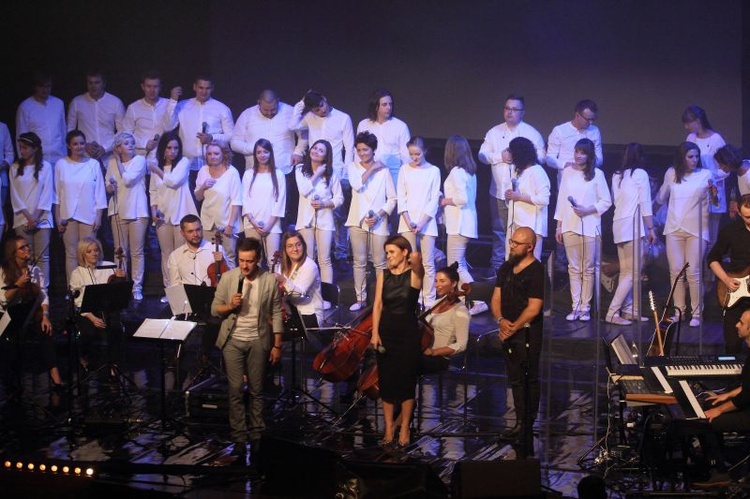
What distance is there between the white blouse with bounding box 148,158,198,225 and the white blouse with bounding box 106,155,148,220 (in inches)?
7.9

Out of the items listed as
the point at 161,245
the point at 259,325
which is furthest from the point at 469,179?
the point at 259,325

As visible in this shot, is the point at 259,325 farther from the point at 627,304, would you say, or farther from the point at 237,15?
the point at 237,15

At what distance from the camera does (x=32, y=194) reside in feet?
41.4

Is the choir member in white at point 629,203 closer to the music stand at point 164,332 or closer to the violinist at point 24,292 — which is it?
the music stand at point 164,332

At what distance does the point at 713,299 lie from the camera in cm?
1062

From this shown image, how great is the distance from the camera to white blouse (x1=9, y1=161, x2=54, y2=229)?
1255 centimetres

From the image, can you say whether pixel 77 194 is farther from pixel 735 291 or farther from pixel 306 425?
pixel 735 291

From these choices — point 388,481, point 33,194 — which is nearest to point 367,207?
point 33,194

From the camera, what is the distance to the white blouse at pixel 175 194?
1230 centimetres

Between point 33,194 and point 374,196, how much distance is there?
3.99 metres

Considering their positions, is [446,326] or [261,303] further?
[446,326]

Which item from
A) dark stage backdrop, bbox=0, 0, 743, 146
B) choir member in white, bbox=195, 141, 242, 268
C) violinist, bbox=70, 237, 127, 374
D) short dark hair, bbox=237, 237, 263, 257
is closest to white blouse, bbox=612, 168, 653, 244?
dark stage backdrop, bbox=0, 0, 743, 146

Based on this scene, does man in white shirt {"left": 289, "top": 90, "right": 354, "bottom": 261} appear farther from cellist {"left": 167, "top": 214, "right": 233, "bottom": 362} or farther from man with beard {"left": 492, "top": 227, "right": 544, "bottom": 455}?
man with beard {"left": 492, "top": 227, "right": 544, "bottom": 455}

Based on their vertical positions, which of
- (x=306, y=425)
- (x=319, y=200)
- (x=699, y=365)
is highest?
(x=319, y=200)
